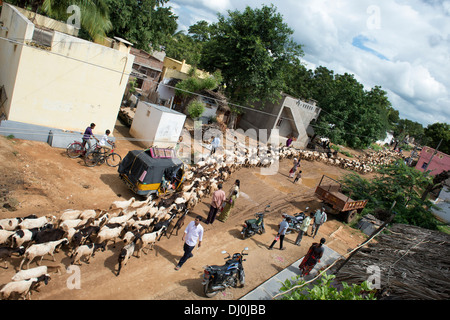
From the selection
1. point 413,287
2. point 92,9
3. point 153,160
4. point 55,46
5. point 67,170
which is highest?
point 92,9

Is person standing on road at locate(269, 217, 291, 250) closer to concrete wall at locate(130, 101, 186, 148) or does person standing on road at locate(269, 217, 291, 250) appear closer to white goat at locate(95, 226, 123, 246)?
white goat at locate(95, 226, 123, 246)

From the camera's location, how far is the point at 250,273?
7992 mm

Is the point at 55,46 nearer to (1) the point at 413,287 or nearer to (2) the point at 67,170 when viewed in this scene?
(2) the point at 67,170

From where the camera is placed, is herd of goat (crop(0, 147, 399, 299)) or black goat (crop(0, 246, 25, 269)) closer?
herd of goat (crop(0, 147, 399, 299))

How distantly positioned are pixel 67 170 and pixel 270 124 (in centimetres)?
1995

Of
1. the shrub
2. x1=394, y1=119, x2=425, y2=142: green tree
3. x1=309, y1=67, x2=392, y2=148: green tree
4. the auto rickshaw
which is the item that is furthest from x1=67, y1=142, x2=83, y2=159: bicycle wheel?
x1=394, y1=119, x2=425, y2=142: green tree

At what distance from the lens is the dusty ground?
249 inches

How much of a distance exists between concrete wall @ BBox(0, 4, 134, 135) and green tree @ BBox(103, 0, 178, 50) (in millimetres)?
15611

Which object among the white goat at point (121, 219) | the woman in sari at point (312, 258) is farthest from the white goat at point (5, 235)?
the woman in sari at point (312, 258)

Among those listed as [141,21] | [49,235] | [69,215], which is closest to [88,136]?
[69,215]

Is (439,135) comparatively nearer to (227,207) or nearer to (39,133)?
(227,207)

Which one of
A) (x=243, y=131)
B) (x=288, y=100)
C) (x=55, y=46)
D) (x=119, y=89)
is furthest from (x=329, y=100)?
(x=55, y=46)

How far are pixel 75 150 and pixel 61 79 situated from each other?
315 centimetres

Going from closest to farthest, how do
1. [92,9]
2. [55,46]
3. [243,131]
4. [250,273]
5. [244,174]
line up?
[250,273] → [55,46] → [92,9] → [244,174] → [243,131]
